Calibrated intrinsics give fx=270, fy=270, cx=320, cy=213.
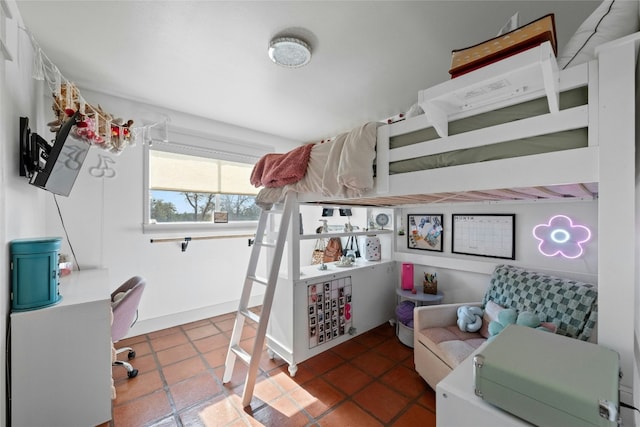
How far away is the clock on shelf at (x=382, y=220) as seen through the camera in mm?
3344

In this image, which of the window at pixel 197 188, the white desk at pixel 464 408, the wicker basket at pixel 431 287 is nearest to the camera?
the white desk at pixel 464 408

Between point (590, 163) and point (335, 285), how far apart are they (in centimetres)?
201

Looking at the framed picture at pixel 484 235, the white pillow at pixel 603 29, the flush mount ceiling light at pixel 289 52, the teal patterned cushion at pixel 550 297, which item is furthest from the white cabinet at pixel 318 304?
the white pillow at pixel 603 29

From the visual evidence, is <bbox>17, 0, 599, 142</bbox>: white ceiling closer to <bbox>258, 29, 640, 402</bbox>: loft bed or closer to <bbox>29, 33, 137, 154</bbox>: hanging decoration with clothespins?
<bbox>29, 33, 137, 154</bbox>: hanging decoration with clothespins

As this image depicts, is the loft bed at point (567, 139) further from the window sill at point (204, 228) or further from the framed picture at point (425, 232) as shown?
the window sill at point (204, 228)

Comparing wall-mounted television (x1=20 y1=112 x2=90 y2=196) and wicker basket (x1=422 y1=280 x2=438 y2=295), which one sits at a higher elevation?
wall-mounted television (x1=20 y1=112 x2=90 y2=196)

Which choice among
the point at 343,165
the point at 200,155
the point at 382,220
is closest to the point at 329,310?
the point at 382,220

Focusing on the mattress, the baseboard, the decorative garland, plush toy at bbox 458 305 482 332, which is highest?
the decorative garland

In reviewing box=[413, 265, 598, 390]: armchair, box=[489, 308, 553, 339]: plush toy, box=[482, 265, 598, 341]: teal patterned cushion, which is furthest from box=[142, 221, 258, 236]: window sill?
box=[489, 308, 553, 339]: plush toy

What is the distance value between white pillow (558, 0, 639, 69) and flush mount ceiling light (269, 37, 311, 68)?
1490mm

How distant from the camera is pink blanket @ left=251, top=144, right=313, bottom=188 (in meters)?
1.90

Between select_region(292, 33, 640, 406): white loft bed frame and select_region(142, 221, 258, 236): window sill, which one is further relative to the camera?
select_region(142, 221, 258, 236): window sill

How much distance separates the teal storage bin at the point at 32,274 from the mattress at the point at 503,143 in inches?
82.3

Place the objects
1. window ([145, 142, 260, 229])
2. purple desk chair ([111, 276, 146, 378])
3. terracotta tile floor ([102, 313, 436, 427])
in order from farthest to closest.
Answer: window ([145, 142, 260, 229]) < purple desk chair ([111, 276, 146, 378]) < terracotta tile floor ([102, 313, 436, 427])
